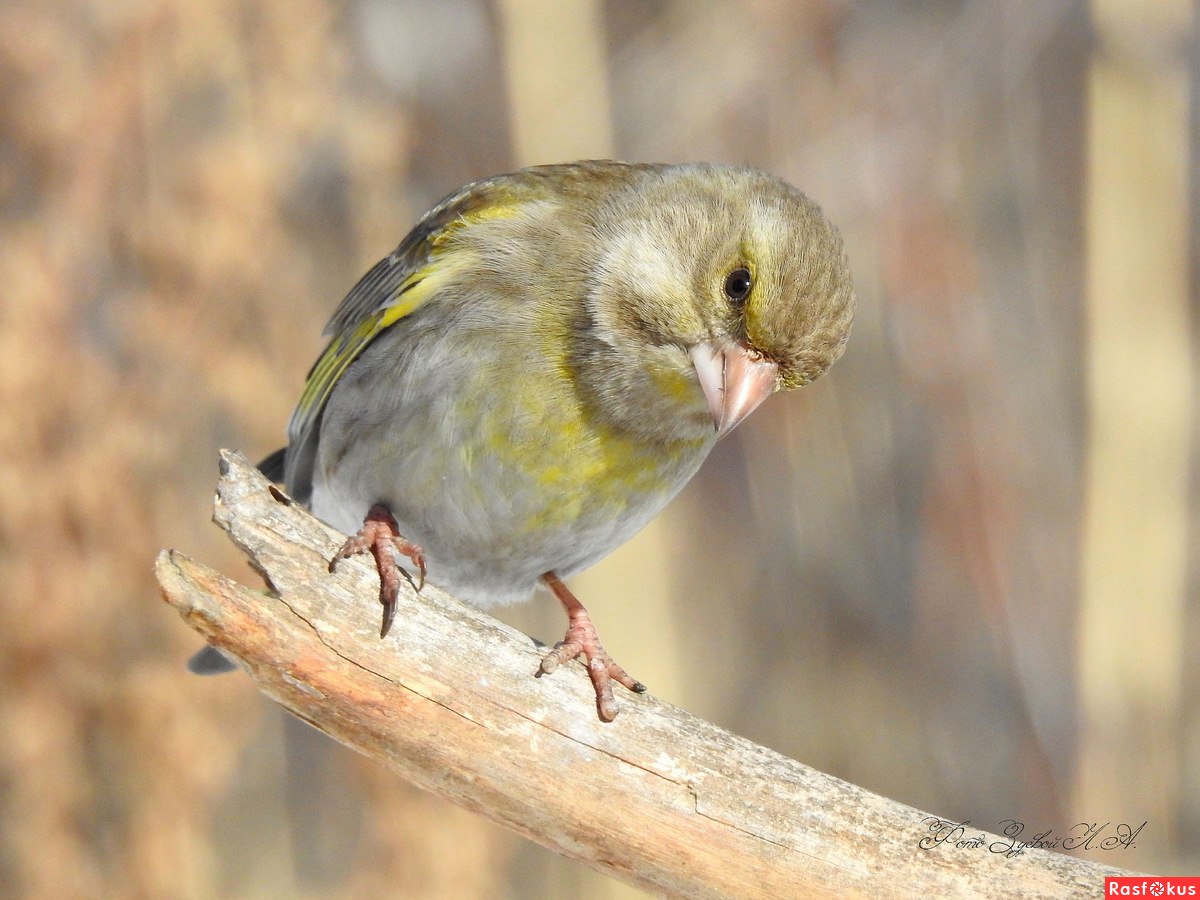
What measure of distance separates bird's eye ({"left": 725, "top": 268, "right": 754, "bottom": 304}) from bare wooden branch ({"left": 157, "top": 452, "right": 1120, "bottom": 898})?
2.62 feet

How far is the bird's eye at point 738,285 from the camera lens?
7.85 feet

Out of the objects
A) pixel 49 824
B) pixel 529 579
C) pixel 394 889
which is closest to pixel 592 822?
pixel 529 579

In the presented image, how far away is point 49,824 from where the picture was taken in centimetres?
457

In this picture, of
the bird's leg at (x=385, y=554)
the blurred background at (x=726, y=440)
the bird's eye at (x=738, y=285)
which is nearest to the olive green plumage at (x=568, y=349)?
the bird's eye at (x=738, y=285)

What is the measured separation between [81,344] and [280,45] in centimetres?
138

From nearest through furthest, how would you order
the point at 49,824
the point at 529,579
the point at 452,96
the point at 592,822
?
the point at 592,822 → the point at 529,579 → the point at 49,824 → the point at 452,96

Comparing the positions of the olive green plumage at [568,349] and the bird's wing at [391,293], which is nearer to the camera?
the olive green plumage at [568,349]

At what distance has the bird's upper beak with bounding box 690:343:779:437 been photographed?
90.8 inches

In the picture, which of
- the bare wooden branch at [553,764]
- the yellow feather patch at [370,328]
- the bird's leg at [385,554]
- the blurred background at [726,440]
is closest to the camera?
the bare wooden branch at [553,764]

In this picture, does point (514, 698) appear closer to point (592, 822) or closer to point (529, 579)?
point (592, 822)

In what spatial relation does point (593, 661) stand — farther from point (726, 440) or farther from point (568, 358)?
point (726, 440)

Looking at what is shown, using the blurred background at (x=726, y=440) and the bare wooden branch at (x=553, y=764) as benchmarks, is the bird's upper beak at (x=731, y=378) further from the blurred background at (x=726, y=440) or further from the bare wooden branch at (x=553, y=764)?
the blurred background at (x=726, y=440)

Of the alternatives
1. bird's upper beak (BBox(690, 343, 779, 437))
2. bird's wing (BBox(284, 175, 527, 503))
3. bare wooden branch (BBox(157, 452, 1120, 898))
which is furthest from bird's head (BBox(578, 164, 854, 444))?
bare wooden branch (BBox(157, 452, 1120, 898))

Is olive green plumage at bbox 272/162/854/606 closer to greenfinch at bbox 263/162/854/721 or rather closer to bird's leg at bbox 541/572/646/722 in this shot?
greenfinch at bbox 263/162/854/721
